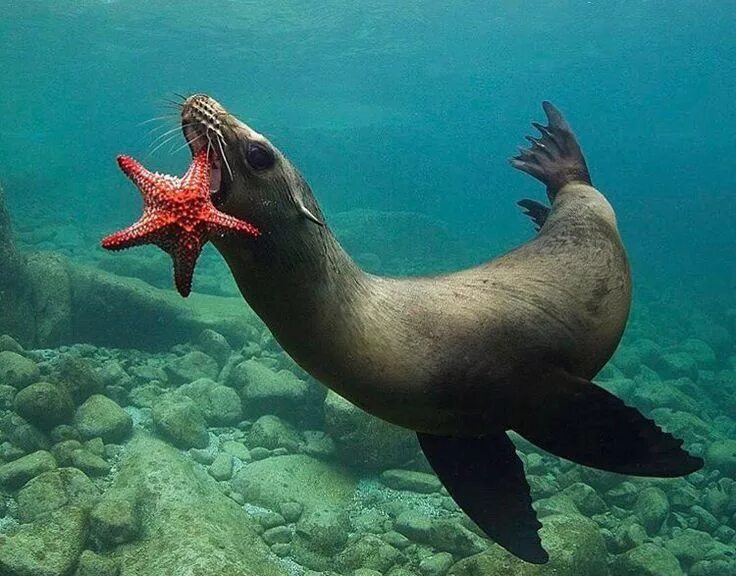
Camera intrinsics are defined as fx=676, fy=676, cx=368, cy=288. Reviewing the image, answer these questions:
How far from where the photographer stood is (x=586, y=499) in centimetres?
640

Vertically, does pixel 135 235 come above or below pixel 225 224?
below

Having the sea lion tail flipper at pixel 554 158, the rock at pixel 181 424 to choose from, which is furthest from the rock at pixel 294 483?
the sea lion tail flipper at pixel 554 158

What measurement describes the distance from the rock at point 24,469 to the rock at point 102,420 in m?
→ 0.72

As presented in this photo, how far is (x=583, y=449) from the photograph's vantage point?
2754mm

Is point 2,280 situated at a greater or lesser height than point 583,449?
lesser

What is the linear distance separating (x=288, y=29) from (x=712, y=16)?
97.6 ft

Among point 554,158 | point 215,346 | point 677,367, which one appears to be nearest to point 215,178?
point 554,158

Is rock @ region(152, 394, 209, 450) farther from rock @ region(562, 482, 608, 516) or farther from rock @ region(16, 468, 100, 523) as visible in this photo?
rock @ region(562, 482, 608, 516)

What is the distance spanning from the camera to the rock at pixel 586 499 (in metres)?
6.36

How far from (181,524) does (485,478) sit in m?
2.55

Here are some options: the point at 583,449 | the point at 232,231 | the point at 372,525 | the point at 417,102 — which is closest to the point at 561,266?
the point at 583,449

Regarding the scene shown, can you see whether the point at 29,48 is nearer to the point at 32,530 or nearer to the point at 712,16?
the point at 712,16

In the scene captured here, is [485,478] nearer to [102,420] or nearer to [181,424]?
[181,424]

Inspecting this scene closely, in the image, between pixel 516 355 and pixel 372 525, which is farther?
pixel 372 525
